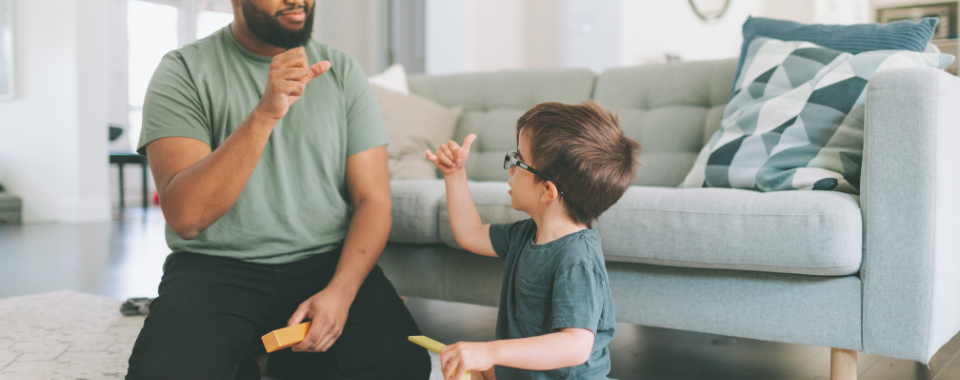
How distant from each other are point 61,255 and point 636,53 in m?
3.24

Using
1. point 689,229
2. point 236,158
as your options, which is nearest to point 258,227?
point 236,158

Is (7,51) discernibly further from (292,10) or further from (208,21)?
(292,10)

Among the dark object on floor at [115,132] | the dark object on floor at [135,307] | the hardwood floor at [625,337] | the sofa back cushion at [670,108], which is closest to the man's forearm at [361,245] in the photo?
the hardwood floor at [625,337]

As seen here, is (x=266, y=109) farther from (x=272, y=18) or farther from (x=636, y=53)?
(x=636, y=53)

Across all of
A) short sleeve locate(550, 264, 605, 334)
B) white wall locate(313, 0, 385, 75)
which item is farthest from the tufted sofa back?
white wall locate(313, 0, 385, 75)

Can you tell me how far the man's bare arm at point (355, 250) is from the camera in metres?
1.08

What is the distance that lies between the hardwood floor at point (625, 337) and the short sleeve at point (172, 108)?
83 centimetres

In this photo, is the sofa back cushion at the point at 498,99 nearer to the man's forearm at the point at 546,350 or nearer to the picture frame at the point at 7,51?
the man's forearm at the point at 546,350

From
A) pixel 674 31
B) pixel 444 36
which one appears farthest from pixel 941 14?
pixel 444 36

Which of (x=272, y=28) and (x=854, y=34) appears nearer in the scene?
(x=272, y=28)

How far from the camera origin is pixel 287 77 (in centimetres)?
96

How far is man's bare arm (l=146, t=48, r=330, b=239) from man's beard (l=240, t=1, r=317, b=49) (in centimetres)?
25

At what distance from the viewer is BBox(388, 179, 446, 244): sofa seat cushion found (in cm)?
156

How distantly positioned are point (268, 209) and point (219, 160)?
0.64ft
